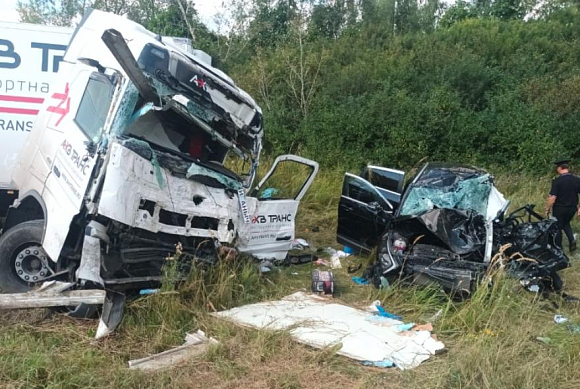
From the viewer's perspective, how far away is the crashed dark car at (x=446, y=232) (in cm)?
567

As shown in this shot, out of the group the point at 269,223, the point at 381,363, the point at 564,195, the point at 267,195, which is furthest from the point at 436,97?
the point at 381,363

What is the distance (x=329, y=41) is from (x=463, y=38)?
16.2 feet

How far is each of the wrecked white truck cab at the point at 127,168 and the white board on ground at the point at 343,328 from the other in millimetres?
785

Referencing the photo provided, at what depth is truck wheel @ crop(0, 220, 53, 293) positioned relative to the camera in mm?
4953

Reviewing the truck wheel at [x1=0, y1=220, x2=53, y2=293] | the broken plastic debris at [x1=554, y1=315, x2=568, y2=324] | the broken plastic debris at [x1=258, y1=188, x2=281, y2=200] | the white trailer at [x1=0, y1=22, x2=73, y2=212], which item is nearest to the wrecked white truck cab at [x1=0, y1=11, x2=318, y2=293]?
the truck wheel at [x1=0, y1=220, x2=53, y2=293]

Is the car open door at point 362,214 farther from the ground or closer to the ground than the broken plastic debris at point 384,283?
farther from the ground

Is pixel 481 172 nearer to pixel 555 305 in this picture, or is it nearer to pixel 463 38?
pixel 555 305

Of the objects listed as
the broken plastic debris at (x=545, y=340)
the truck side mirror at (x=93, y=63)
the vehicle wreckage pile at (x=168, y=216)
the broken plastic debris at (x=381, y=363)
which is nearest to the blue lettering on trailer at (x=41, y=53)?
the vehicle wreckage pile at (x=168, y=216)

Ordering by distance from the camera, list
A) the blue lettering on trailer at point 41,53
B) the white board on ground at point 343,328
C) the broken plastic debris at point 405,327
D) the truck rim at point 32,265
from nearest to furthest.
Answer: the white board on ground at point 343,328
the broken plastic debris at point 405,327
the truck rim at point 32,265
the blue lettering on trailer at point 41,53

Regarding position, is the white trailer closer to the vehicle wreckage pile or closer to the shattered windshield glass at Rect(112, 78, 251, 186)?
the vehicle wreckage pile

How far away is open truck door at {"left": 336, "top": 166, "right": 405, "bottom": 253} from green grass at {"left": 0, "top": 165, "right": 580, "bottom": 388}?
1.34 m

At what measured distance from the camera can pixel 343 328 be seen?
4.80 m

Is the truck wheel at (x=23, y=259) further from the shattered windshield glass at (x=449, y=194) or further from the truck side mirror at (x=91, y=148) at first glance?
the shattered windshield glass at (x=449, y=194)

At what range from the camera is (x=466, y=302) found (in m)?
5.29
